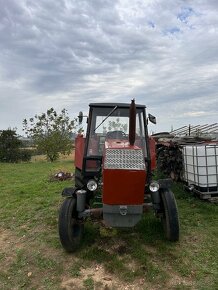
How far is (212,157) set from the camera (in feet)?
23.7

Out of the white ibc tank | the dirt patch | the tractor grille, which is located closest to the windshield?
the tractor grille

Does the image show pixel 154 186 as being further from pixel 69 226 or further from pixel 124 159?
pixel 69 226

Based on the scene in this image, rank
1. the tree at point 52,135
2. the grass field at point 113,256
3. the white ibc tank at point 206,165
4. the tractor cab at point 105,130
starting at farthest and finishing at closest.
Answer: the tree at point 52,135 < the white ibc tank at point 206,165 < the tractor cab at point 105,130 < the grass field at point 113,256

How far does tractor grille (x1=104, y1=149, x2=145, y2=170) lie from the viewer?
14.4 feet

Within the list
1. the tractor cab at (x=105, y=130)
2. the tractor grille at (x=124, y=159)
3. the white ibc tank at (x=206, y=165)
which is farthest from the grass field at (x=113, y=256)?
the tractor grille at (x=124, y=159)

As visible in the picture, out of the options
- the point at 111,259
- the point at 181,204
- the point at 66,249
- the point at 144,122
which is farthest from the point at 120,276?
the point at 181,204

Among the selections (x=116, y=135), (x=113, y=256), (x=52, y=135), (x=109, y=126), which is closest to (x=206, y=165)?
(x=116, y=135)

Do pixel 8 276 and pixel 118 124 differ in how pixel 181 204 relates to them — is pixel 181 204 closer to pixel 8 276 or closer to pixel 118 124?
pixel 118 124

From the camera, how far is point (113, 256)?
4.82 m

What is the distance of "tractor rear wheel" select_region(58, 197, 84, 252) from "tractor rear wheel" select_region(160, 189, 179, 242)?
140cm

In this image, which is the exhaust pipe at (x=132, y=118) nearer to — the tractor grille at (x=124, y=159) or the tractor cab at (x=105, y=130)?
the tractor grille at (x=124, y=159)

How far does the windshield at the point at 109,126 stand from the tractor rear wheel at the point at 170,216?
47.0 inches

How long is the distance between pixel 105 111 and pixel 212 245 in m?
A: 2.94

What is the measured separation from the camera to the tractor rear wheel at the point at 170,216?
507cm
